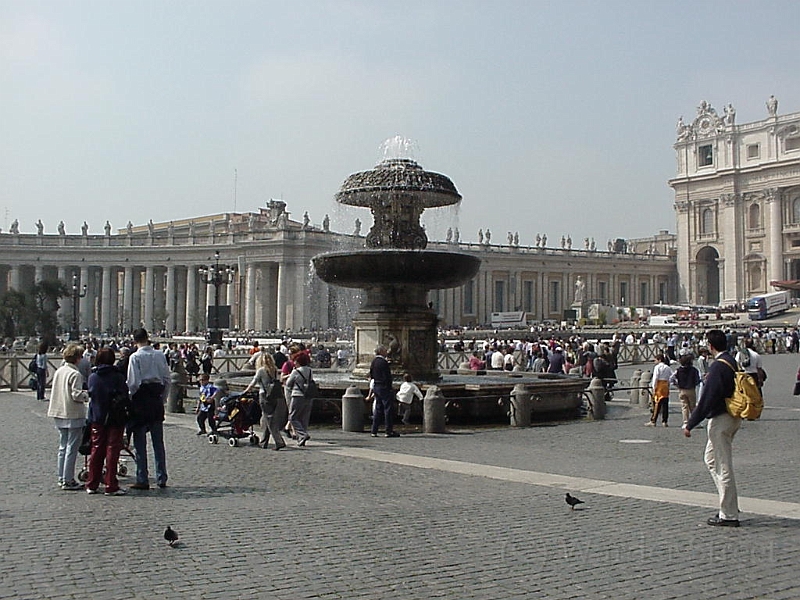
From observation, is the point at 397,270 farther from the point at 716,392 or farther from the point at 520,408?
the point at 716,392

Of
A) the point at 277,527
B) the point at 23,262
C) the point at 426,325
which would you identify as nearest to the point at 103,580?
the point at 277,527

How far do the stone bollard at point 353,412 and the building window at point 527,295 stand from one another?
3805 inches

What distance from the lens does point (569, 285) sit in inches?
4555

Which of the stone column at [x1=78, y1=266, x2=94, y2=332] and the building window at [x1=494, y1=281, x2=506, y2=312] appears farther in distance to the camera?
the building window at [x1=494, y1=281, x2=506, y2=312]

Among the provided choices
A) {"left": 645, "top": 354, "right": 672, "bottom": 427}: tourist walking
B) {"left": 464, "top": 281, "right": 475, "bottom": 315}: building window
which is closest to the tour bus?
{"left": 464, "top": 281, "right": 475, "bottom": 315}: building window

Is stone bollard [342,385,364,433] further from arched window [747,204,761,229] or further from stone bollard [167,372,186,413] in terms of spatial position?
arched window [747,204,761,229]

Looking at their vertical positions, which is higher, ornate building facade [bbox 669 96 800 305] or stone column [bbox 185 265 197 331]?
ornate building facade [bbox 669 96 800 305]

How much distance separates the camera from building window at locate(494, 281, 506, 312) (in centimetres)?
11062

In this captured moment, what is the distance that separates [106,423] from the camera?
406 inches

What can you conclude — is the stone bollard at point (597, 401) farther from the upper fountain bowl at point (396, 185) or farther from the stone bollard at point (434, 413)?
the upper fountain bowl at point (396, 185)

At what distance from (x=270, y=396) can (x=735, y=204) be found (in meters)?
102

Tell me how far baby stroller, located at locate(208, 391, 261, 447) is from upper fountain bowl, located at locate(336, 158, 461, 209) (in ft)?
23.4

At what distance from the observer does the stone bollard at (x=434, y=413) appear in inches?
648

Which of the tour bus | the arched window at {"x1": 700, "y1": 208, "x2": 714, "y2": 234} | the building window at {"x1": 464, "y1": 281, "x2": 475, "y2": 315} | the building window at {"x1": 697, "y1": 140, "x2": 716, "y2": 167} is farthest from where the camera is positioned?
the building window at {"x1": 697, "y1": 140, "x2": 716, "y2": 167}
